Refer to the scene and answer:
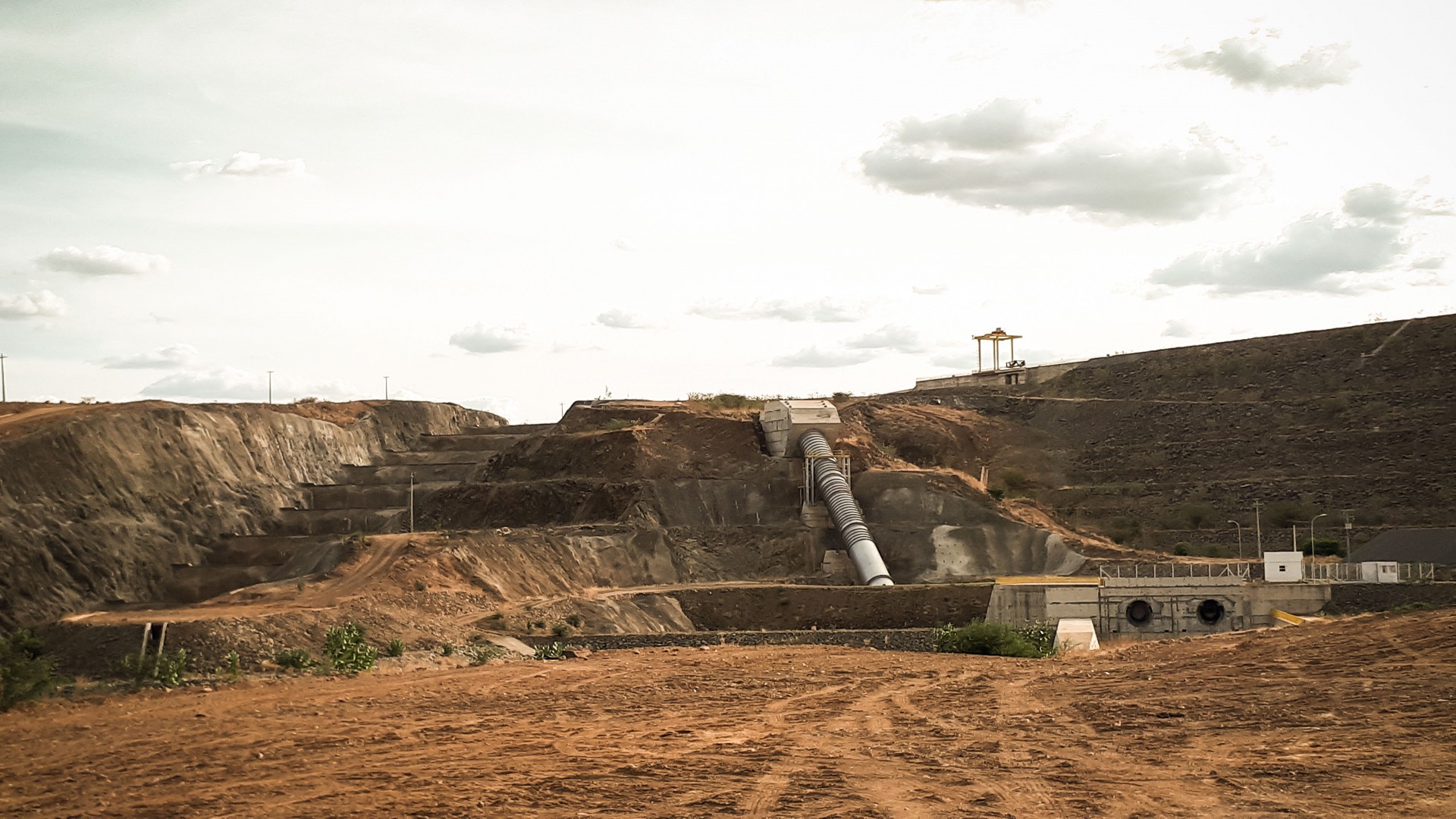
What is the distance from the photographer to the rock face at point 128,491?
4472 centimetres

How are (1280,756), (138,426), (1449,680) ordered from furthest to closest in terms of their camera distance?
(138,426) → (1449,680) → (1280,756)

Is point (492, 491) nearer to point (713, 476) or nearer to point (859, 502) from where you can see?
point (713, 476)

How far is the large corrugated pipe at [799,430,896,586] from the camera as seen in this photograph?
49.4 metres

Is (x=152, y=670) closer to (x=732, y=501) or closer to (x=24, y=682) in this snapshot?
(x=24, y=682)

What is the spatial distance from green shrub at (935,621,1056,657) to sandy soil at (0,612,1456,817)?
6.43 metres

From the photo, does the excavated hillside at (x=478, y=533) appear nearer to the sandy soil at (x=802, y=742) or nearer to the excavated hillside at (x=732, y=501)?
the excavated hillside at (x=732, y=501)

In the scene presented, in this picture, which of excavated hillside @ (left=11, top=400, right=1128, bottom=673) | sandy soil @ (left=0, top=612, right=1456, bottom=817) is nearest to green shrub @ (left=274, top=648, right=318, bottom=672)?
→ sandy soil @ (left=0, top=612, right=1456, bottom=817)

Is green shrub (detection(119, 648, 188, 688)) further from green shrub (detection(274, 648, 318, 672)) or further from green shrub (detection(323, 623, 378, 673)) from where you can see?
green shrub (detection(323, 623, 378, 673))

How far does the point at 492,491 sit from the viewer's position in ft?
189

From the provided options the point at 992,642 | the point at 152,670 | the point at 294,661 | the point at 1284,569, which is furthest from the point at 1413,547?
the point at 152,670

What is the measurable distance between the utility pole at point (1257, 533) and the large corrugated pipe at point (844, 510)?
16043mm

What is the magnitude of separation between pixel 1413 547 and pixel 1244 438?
19.8 meters

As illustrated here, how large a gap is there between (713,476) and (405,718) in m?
39.4

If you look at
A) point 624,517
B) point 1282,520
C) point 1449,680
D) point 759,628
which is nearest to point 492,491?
point 624,517
